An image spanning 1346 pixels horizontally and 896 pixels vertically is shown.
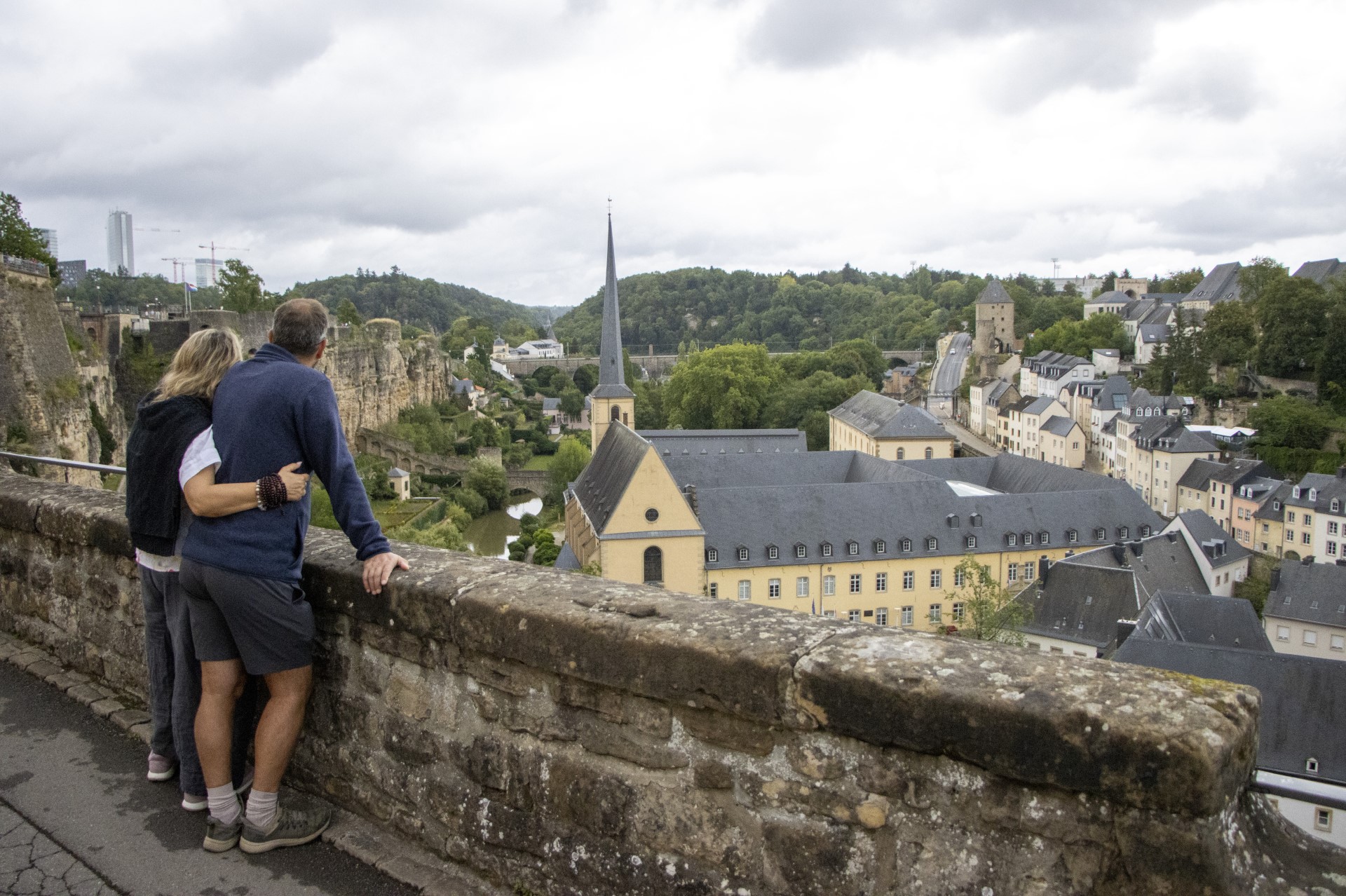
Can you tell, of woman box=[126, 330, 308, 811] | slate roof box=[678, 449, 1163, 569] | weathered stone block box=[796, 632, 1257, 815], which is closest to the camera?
weathered stone block box=[796, 632, 1257, 815]

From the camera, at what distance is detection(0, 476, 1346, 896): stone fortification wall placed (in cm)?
186

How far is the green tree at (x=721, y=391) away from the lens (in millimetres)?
75375

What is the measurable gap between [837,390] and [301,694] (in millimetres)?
74286

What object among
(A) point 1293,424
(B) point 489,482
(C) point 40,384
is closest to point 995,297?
(A) point 1293,424

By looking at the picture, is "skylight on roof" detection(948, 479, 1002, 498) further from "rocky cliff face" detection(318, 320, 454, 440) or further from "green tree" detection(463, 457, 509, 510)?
"rocky cliff face" detection(318, 320, 454, 440)

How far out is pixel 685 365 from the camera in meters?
79.6

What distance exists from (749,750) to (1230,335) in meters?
71.3

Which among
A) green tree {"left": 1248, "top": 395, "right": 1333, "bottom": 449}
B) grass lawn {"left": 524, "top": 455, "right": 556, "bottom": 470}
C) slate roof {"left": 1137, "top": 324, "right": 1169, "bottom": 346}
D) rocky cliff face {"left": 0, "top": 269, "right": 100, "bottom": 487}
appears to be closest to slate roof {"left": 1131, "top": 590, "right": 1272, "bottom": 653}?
rocky cliff face {"left": 0, "top": 269, "right": 100, "bottom": 487}

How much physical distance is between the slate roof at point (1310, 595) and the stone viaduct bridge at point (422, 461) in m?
36.1

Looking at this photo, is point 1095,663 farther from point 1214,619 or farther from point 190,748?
point 1214,619

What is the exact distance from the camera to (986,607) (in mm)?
30828

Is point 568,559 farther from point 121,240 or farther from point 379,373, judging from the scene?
point 121,240

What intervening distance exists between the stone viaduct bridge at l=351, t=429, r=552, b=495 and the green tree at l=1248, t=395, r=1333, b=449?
3878 cm

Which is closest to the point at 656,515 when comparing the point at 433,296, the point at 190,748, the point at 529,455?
the point at 190,748
